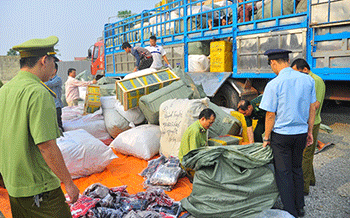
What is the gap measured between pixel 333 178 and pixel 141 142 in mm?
2378

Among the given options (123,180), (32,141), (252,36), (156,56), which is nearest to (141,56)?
(156,56)

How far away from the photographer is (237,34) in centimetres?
548

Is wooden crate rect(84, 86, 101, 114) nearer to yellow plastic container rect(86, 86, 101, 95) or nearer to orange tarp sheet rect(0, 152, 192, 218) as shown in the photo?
yellow plastic container rect(86, 86, 101, 95)

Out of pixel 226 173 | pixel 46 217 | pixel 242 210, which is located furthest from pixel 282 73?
pixel 46 217

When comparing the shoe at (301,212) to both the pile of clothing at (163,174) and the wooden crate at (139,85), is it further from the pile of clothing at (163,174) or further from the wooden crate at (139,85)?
the wooden crate at (139,85)

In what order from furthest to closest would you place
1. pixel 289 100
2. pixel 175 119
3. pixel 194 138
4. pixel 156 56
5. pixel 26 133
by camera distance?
pixel 156 56 → pixel 175 119 → pixel 194 138 → pixel 289 100 → pixel 26 133

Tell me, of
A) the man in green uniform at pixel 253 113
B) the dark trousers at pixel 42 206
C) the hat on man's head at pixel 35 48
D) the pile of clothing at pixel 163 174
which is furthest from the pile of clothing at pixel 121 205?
the hat on man's head at pixel 35 48

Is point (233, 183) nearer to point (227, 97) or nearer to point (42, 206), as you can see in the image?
point (42, 206)

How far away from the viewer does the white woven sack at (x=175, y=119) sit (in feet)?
12.2

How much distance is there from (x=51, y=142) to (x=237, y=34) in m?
4.70

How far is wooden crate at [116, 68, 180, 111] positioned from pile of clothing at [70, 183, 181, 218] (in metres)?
1.90

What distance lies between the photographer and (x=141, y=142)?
4.11m

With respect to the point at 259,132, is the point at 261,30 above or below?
above

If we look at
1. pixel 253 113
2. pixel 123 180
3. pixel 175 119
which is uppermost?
pixel 253 113
